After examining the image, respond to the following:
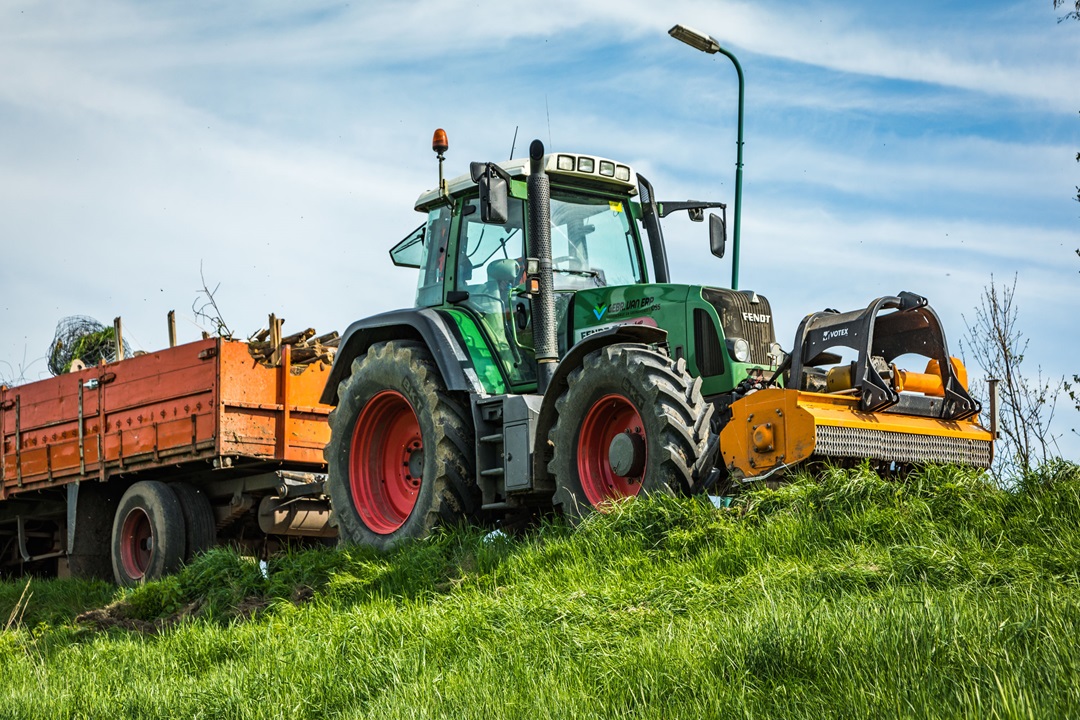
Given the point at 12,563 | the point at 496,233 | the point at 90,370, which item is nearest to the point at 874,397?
the point at 496,233

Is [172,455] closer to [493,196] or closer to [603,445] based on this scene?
[493,196]

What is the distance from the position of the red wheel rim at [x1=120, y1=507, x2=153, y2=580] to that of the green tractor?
2.72 metres

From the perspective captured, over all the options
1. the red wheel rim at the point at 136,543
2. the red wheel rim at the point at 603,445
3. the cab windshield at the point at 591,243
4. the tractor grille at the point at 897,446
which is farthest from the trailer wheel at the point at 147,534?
the tractor grille at the point at 897,446

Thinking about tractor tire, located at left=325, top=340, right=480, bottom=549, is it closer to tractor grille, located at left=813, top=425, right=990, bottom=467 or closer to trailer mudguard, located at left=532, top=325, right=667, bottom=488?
trailer mudguard, located at left=532, top=325, right=667, bottom=488

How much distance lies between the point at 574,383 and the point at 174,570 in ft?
16.3

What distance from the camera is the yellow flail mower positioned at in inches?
292

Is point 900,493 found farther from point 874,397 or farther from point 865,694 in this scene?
point 865,694

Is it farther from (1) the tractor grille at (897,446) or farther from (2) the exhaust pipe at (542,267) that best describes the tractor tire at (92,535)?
(1) the tractor grille at (897,446)

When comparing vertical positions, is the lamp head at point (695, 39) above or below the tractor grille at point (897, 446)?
above

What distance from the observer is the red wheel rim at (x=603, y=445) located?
8156 mm

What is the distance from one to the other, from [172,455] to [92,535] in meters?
1.78

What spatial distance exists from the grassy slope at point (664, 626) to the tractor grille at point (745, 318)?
174cm

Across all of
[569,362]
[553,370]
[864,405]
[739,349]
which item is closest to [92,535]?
[553,370]

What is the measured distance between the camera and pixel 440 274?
10133mm
